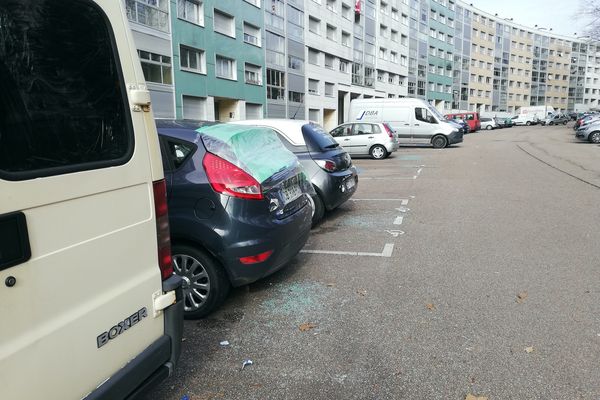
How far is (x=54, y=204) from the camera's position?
68.5 inches

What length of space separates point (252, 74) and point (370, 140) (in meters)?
16.8

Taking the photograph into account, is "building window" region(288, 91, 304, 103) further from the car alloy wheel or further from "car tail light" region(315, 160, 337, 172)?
the car alloy wheel

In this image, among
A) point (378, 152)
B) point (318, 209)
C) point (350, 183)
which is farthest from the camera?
point (378, 152)

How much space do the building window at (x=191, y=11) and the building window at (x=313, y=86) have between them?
51.5 ft

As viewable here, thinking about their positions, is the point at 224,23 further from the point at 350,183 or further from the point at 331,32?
the point at 350,183

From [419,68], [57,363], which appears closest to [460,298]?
[57,363]

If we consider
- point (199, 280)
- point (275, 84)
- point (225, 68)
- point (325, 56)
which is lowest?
point (199, 280)

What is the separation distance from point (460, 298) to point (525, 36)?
108 m

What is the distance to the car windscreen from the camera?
6.76 metres

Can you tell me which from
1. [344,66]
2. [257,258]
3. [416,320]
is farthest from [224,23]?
[416,320]

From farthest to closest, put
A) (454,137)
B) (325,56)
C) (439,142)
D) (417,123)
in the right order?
(325,56)
(417,123)
(439,142)
(454,137)

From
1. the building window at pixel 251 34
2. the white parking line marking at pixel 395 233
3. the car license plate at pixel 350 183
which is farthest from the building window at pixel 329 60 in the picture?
the white parking line marking at pixel 395 233

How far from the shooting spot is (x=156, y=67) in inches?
953

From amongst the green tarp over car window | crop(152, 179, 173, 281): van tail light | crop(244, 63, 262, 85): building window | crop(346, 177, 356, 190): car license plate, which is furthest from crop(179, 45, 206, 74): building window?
crop(152, 179, 173, 281): van tail light
